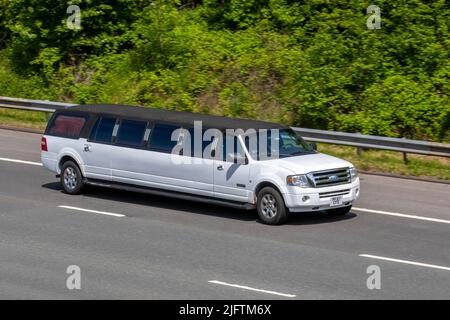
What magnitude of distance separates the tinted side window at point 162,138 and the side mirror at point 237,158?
3.86ft

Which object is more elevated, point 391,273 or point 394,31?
point 394,31

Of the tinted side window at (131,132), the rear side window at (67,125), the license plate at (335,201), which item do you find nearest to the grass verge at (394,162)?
the license plate at (335,201)

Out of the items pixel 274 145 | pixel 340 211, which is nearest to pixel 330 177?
pixel 340 211

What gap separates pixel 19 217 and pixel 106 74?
1272 centimetres

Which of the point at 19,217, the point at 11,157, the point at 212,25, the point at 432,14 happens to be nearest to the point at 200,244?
the point at 19,217

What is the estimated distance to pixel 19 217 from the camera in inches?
673

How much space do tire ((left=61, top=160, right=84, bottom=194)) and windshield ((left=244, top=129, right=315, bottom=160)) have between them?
148 inches

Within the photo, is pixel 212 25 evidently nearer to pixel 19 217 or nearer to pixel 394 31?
pixel 394 31

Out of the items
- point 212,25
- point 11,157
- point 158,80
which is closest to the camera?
point 11,157

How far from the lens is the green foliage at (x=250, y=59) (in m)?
25.2

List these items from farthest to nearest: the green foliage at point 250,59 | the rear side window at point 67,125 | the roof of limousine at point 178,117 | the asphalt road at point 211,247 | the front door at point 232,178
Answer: the green foliage at point 250,59, the rear side window at point 67,125, the roof of limousine at point 178,117, the front door at point 232,178, the asphalt road at point 211,247

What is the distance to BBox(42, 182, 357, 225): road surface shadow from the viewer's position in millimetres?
17406

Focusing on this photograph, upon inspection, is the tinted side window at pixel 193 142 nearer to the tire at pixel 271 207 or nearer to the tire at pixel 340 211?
the tire at pixel 271 207

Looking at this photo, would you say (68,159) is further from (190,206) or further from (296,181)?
(296,181)
